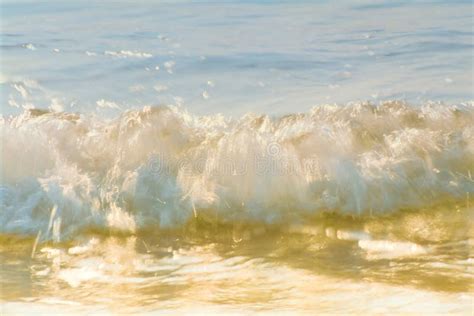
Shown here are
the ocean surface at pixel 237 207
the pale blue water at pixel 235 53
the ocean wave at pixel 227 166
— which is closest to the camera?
the ocean surface at pixel 237 207

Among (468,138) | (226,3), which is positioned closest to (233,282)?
(468,138)

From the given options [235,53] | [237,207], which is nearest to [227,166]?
[237,207]

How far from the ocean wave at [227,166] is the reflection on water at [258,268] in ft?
0.41

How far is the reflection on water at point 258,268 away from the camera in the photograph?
298 centimetres

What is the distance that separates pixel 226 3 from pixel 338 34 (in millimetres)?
1881

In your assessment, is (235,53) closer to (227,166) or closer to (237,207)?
(227,166)

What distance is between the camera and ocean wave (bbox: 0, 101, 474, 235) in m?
3.98

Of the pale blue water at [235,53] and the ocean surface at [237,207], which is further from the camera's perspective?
the pale blue water at [235,53]

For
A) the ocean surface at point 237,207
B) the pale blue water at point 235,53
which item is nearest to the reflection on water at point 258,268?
the ocean surface at point 237,207

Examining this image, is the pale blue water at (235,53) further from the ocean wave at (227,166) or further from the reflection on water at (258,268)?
the reflection on water at (258,268)

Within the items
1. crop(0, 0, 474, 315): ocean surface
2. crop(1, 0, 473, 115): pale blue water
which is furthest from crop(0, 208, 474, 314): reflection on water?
crop(1, 0, 473, 115): pale blue water

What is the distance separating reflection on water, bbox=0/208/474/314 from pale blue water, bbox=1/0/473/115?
2.22 metres

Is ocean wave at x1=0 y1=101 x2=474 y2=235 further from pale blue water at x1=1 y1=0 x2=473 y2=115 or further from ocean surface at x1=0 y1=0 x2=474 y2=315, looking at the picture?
pale blue water at x1=1 y1=0 x2=473 y2=115

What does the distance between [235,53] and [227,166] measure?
15.1 feet
